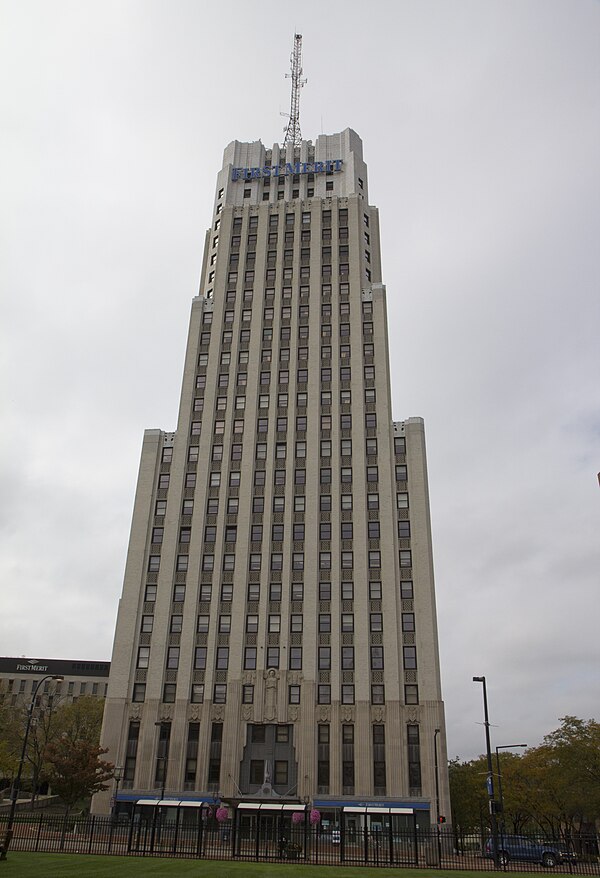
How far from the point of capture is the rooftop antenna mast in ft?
337

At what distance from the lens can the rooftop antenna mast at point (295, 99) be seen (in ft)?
337

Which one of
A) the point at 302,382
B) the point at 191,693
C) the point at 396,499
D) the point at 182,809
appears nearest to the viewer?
the point at 182,809

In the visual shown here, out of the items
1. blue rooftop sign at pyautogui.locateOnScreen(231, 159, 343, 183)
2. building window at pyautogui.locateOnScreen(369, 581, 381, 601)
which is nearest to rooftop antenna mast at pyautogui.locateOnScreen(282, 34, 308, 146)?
blue rooftop sign at pyautogui.locateOnScreen(231, 159, 343, 183)

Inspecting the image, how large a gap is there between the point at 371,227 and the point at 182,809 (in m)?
69.5

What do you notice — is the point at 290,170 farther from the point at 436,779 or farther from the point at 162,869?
the point at 162,869

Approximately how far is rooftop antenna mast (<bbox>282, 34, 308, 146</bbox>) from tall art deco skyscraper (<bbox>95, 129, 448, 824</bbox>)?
19827 mm

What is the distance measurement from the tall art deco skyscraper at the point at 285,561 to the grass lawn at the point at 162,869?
24.5 m

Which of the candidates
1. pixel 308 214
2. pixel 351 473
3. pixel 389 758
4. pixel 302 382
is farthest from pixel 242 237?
pixel 389 758

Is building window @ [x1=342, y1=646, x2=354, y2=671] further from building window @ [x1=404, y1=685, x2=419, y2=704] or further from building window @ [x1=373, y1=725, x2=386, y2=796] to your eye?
building window @ [x1=373, y1=725, x2=386, y2=796]

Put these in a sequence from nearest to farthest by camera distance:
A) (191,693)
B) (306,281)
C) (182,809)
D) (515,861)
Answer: (515,861), (182,809), (191,693), (306,281)

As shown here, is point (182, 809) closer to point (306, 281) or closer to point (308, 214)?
point (306, 281)

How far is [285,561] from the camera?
68.4m

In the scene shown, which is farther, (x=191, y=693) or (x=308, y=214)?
(x=308, y=214)

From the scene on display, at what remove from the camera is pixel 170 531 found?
71375mm
